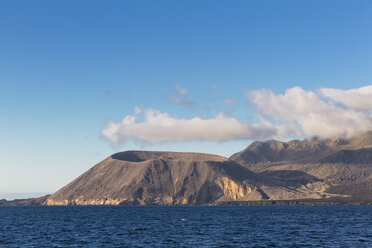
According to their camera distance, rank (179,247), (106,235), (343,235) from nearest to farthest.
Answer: (179,247) → (343,235) → (106,235)

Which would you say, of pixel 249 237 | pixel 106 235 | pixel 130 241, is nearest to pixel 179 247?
pixel 130 241

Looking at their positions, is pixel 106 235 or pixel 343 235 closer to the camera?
pixel 343 235

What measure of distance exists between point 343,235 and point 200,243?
3557 cm

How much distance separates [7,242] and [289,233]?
207 feet

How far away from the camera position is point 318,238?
89.3 metres

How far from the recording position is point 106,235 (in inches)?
4003

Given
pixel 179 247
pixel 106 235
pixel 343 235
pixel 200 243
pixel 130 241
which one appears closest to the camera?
pixel 179 247

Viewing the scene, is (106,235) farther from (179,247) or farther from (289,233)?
(289,233)

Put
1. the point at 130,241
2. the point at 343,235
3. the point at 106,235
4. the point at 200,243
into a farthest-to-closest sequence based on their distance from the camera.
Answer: the point at 106,235 < the point at 343,235 < the point at 130,241 < the point at 200,243

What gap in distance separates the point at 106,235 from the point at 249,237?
113ft

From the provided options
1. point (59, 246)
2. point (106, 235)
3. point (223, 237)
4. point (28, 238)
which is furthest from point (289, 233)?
point (28, 238)

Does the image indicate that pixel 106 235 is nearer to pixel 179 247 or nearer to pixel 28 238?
pixel 28 238

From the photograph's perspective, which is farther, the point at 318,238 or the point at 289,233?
the point at 289,233

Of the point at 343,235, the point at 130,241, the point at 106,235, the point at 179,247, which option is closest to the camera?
the point at 179,247
